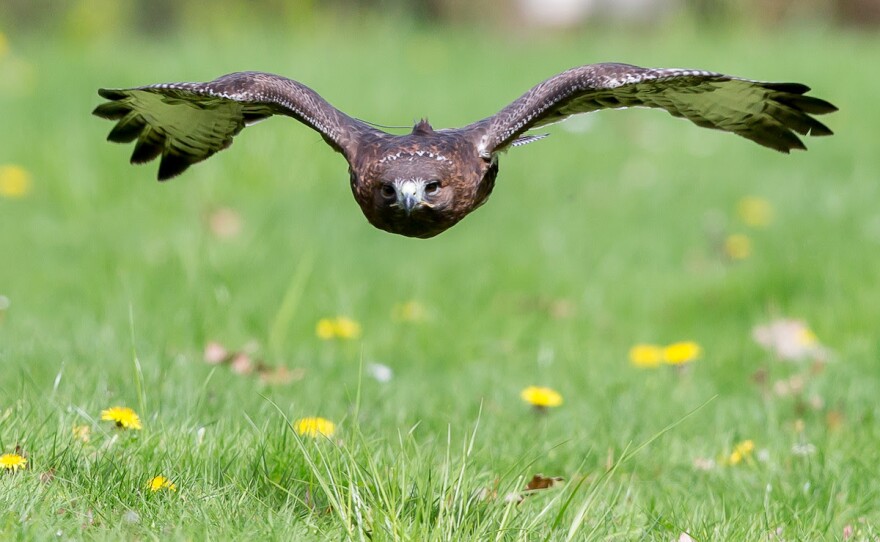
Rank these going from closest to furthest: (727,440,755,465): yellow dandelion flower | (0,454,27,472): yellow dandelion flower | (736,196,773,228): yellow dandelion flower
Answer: (0,454,27,472): yellow dandelion flower < (727,440,755,465): yellow dandelion flower < (736,196,773,228): yellow dandelion flower

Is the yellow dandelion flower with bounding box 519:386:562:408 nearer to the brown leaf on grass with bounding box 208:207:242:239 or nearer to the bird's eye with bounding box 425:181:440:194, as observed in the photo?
the bird's eye with bounding box 425:181:440:194

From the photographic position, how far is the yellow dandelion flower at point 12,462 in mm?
3328

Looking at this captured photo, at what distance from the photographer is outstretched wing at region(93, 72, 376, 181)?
4004 millimetres

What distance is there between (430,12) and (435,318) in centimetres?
1168

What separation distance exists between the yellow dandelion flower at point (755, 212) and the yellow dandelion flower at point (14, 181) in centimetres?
506

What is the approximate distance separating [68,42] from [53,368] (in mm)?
8211

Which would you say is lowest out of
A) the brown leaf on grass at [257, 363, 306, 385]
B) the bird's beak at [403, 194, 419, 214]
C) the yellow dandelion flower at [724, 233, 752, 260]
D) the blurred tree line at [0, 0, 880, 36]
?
the brown leaf on grass at [257, 363, 306, 385]

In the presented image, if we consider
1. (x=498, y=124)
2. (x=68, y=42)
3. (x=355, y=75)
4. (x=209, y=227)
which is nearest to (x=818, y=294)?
(x=498, y=124)

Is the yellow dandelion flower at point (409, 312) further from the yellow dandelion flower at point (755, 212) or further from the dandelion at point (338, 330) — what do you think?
the yellow dandelion flower at point (755, 212)

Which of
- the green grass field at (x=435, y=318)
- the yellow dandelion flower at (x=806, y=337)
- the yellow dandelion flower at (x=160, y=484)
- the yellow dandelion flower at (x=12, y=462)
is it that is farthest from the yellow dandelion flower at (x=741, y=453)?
the yellow dandelion flower at (x=12, y=462)

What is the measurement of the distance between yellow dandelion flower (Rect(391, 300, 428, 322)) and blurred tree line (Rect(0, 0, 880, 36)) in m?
7.63

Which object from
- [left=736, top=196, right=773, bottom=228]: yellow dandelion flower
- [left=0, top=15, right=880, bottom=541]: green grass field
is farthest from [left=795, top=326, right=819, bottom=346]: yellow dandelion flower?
[left=736, top=196, right=773, bottom=228]: yellow dandelion flower

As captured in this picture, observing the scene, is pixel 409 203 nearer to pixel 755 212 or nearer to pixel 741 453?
pixel 741 453

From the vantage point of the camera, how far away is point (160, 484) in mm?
3361
